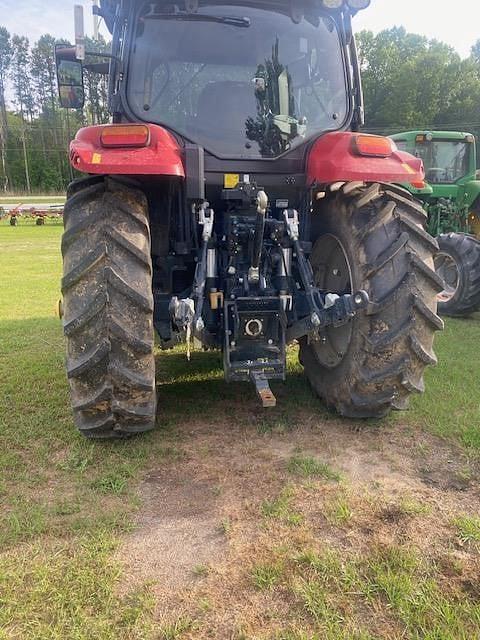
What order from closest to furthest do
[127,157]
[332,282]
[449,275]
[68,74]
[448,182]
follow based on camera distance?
[127,157], [68,74], [332,282], [449,275], [448,182]

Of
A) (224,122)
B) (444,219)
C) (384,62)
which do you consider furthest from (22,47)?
(224,122)

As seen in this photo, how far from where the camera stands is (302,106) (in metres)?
3.57

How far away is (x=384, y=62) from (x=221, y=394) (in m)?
48.1

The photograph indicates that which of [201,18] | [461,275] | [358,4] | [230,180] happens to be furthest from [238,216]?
[461,275]

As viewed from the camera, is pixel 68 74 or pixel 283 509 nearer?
pixel 283 509

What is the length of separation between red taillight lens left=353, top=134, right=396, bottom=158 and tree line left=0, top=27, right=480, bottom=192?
35.2 meters

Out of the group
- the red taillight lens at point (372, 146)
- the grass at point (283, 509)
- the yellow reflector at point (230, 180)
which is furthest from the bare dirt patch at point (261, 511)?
the red taillight lens at point (372, 146)

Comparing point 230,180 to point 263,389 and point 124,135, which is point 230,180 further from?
point 263,389

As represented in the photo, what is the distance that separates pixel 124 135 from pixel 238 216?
80 cm

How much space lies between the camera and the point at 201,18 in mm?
3232

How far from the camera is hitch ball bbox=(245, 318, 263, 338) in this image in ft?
10.7

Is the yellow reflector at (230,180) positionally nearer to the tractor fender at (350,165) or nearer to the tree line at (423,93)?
the tractor fender at (350,165)

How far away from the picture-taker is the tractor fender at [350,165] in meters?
3.01

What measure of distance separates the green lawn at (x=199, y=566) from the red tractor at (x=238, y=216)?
0.31 metres
